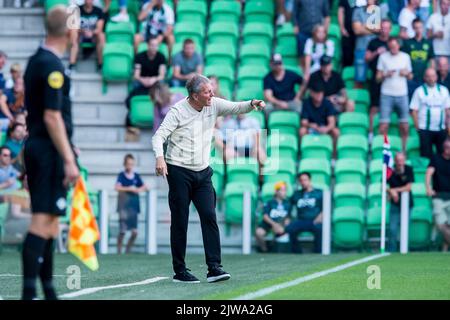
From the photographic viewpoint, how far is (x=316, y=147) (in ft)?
67.1

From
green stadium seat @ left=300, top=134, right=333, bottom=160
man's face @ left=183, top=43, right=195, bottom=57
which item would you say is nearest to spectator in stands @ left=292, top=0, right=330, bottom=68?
green stadium seat @ left=300, top=134, right=333, bottom=160

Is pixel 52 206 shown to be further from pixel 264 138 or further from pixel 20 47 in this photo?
pixel 20 47

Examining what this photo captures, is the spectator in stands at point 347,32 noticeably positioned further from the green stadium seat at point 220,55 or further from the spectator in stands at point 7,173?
the spectator in stands at point 7,173

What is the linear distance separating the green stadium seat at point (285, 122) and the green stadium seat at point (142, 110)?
209 centimetres

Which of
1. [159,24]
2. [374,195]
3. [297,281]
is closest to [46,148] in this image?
[297,281]

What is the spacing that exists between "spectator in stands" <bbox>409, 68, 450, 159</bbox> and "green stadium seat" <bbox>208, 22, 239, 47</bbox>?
→ 403 cm

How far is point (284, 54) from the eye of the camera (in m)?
22.2

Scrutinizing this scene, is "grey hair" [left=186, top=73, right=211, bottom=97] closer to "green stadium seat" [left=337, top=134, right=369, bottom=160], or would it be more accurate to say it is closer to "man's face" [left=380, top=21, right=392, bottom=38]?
"green stadium seat" [left=337, top=134, right=369, bottom=160]

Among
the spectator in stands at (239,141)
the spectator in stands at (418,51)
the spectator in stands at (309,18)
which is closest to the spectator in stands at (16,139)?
the spectator in stands at (239,141)

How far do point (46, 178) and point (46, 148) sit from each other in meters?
0.21

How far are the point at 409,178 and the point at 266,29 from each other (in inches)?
191

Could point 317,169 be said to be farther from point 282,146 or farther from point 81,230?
point 81,230
